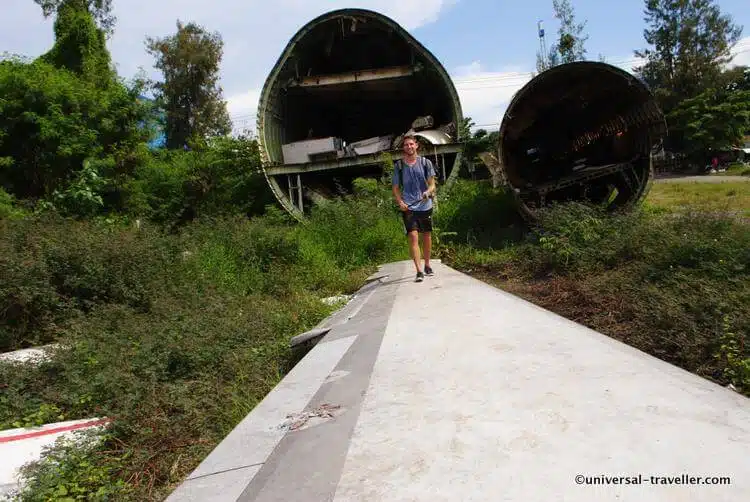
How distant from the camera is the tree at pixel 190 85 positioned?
28.9 meters

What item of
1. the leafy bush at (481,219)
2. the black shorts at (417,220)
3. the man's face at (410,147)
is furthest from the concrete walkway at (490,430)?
the leafy bush at (481,219)

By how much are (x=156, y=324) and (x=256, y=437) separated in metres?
3.11

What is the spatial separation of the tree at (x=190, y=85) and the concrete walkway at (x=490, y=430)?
2757cm

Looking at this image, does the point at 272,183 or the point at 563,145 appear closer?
the point at 563,145

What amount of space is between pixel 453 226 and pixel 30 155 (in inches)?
318

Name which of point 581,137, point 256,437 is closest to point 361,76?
point 581,137

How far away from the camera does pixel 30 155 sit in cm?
975

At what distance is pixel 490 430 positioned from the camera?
192 centimetres

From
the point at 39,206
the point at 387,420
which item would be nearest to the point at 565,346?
the point at 387,420

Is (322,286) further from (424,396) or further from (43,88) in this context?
(43,88)

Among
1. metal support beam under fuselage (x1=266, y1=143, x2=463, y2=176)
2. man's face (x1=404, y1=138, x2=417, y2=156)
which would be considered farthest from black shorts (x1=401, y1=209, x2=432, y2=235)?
metal support beam under fuselage (x1=266, y1=143, x2=463, y2=176)

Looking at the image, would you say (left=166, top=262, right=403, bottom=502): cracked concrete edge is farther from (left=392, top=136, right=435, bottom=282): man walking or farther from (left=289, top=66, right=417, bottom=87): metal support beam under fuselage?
(left=289, top=66, right=417, bottom=87): metal support beam under fuselage

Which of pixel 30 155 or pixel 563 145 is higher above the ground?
pixel 30 155

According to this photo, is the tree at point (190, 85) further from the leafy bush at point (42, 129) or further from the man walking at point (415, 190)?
the man walking at point (415, 190)
